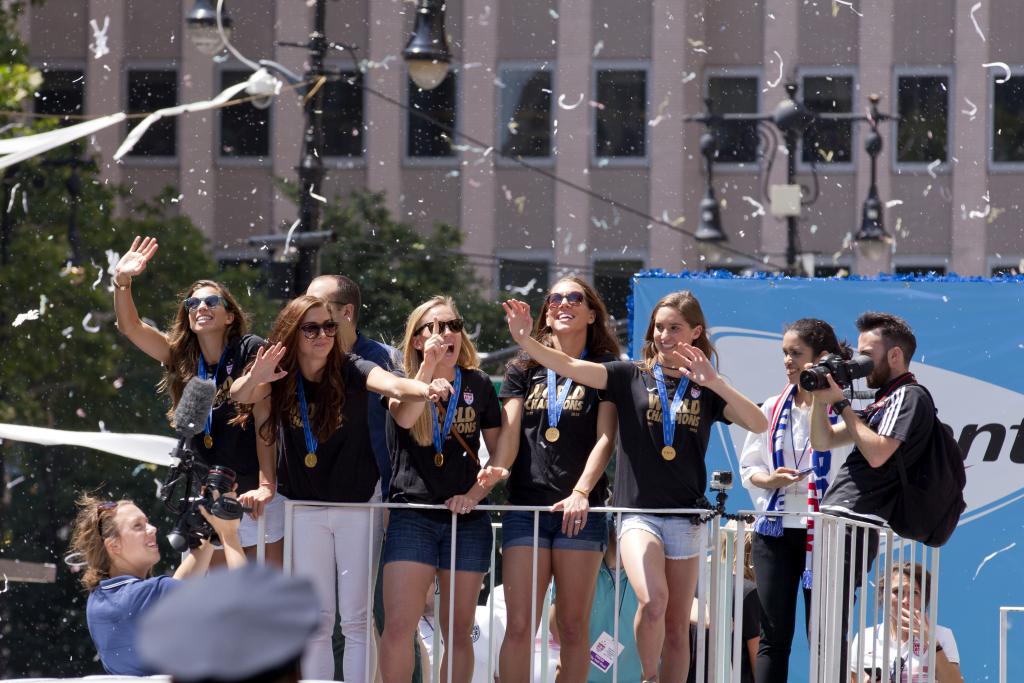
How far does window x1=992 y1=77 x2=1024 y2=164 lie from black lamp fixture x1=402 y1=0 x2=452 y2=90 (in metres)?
3.65

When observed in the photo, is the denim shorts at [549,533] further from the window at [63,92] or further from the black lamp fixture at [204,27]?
the window at [63,92]

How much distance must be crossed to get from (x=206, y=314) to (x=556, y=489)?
1332 mm

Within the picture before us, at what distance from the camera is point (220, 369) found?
5.25 meters

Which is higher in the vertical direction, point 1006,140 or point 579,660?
point 1006,140

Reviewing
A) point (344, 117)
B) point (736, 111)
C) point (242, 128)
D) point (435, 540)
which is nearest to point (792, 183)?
point (736, 111)

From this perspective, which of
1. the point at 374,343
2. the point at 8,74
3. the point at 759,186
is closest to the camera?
the point at 374,343

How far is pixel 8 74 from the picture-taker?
11609 millimetres

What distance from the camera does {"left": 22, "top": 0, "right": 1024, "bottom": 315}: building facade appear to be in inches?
404

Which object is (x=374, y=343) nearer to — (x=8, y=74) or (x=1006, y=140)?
(x=1006, y=140)

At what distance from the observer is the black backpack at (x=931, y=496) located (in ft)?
17.3

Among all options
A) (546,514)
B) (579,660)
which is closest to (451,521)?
(546,514)

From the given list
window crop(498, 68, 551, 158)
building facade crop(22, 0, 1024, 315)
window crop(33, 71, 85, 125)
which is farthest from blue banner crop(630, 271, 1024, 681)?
window crop(33, 71, 85, 125)

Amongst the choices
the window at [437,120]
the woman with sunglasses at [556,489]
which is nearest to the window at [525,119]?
the window at [437,120]

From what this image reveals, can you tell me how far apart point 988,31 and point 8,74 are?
7.11 metres
